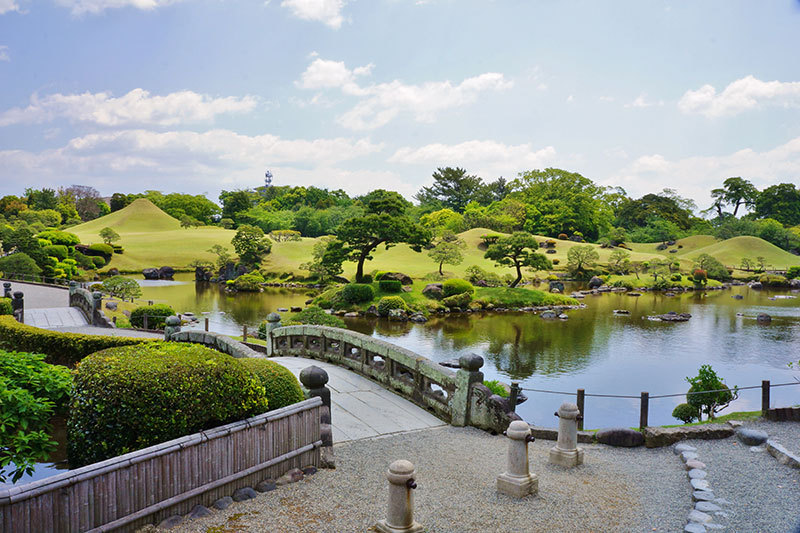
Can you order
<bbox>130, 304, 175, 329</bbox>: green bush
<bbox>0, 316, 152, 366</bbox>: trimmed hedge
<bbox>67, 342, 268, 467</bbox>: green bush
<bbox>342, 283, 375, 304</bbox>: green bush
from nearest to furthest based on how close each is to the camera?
1. <bbox>67, 342, 268, 467</bbox>: green bush
2. <bbox>0, 316, 152, 366</bbox>: trimmed hedge
3. <bbox>130, 304, 175, 329</bbox>: green bush
4. <bbox>342, 283, 375, 304</bbox>: green bush

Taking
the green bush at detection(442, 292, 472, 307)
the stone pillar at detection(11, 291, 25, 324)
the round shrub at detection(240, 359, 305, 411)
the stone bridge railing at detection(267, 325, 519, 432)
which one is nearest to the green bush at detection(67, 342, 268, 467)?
the round shrub at detection(240, 359, 305, 411)

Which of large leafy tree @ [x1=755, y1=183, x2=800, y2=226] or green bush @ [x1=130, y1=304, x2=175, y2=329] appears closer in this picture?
green bush @ [x1=130, y1=304, x2=175, y2=329]

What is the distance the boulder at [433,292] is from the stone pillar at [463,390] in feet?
108

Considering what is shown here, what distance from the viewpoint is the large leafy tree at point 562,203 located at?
8175 centimetres

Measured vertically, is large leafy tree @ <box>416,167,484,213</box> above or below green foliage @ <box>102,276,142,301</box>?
above

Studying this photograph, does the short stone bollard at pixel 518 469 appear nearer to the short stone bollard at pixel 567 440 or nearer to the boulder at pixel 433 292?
the short stone bollard at pixel 567 440

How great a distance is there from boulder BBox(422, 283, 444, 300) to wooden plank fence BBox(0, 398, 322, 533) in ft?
117

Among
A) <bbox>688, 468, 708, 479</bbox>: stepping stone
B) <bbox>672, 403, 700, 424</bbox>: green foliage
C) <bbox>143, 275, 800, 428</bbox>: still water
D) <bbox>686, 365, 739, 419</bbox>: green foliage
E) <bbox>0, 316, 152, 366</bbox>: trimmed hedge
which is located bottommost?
<bbox>143, 275, 800, 428</bbox>: still water

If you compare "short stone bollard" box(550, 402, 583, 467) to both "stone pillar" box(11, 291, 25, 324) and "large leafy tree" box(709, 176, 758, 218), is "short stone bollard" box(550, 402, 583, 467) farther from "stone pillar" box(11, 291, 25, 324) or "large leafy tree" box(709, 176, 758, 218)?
"large leafy tree" box(709, 176, 758, 218)

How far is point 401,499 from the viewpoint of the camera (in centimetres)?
553

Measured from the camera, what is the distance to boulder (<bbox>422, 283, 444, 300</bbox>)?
43.3 meters

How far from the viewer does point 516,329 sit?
3288 cm

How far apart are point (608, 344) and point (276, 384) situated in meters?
23.2

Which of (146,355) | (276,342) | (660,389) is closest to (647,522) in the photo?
(146,355)
